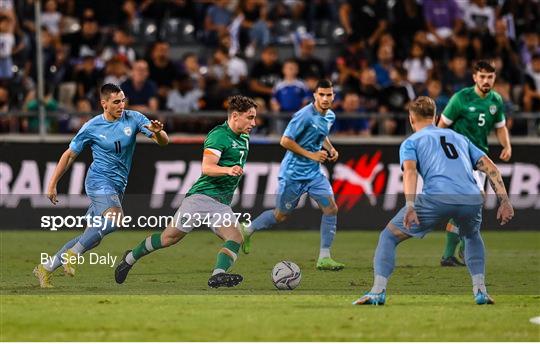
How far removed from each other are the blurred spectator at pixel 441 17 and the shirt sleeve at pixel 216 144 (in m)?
12.7

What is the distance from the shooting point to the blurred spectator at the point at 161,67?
23531 millimetres

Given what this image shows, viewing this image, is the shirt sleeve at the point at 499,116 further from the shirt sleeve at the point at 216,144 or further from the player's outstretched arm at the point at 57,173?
the player's outstretched arm at the point at 57,173

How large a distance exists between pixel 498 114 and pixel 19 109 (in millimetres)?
9516

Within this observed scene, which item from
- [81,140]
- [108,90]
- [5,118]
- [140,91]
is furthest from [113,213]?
[140,91]

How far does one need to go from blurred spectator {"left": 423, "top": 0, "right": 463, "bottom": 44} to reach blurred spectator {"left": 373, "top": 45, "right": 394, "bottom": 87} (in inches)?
56.4

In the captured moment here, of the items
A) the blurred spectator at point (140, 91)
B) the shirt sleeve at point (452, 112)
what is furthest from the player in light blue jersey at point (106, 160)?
the blurred spectator at point (140, 91)

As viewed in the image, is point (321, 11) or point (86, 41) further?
point (321, 11)

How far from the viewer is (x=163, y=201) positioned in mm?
21594

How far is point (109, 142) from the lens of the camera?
14.2 metres

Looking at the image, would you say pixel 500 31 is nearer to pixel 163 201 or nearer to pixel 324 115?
pixel 163 201

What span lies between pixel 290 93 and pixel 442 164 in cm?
1100

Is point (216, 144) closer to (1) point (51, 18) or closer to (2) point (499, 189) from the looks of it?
(2) point (499, 189)

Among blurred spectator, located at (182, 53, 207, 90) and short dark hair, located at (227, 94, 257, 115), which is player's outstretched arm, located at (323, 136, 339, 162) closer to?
short dark hair, located at (227, 94, 257, 115)

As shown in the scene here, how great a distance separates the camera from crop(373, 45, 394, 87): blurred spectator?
24.1m
